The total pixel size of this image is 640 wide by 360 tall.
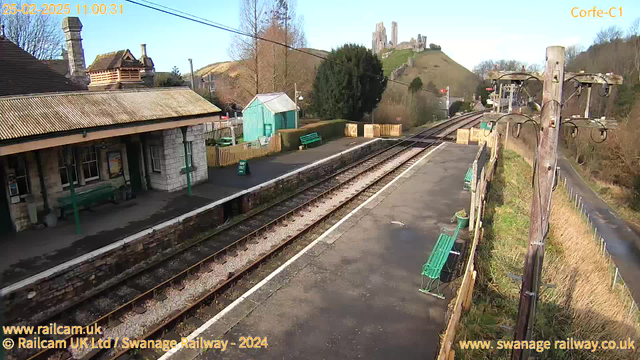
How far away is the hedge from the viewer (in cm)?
2438

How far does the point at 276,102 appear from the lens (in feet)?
86.7

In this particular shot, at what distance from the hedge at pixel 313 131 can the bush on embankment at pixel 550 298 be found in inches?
557

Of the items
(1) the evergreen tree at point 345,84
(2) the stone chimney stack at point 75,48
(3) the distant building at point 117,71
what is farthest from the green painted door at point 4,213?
(1) the evergreen tree at point 345,84

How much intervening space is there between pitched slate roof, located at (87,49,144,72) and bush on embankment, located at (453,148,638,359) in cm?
1578

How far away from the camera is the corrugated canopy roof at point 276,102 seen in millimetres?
25416

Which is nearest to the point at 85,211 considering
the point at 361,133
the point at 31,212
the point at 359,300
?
the point at 31,212

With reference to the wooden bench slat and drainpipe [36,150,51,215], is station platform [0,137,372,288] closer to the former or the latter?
drainpipe [36,150,51,215]

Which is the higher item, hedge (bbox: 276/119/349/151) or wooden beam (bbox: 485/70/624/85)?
wooden beam (bbox: 485/70/624/85)

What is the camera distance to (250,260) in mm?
10539

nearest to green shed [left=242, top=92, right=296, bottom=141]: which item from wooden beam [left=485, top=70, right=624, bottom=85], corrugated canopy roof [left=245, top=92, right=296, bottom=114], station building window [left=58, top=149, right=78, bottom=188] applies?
corrugated canopy roof [left=245, top=92, right=296, bottom=114]

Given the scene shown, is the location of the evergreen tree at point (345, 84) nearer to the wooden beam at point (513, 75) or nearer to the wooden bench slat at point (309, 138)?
the wooden bench slat at point (309, 138)

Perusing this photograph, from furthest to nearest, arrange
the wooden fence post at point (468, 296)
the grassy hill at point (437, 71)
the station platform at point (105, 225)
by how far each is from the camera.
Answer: the grassy hill at point (437, 71) < the station platform at point (105, 225) < the wooden fence post at point (468, 296)

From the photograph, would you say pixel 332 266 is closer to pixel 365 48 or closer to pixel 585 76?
pixel 585 76

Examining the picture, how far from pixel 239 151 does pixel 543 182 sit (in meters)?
17.3
